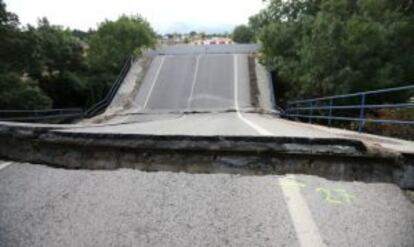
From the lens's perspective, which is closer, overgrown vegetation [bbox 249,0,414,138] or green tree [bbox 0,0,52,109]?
overgrown vegetation [bbox 249,0,414,138]

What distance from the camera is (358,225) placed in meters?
4.14

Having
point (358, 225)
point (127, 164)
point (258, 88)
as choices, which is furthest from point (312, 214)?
point (258, 88)

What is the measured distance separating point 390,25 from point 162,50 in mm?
23850

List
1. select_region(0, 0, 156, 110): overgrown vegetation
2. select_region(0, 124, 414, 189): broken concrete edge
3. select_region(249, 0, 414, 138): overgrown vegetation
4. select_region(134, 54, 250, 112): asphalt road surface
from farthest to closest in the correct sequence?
select_region(134, 54, 250, 112): asphalt road surface
select_region(0, 0, 156, 110): overgrown vegetation
select_region(249, 0, 414, 138): overgrown vegetation
select_region(0, 124, 414, 189): broken concrete edge

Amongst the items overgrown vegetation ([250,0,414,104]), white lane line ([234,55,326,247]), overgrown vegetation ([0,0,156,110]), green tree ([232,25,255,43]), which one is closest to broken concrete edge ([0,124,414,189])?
white lane line ([234,55,326,247])

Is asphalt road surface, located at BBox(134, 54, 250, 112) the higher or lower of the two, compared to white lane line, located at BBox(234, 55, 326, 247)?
lower

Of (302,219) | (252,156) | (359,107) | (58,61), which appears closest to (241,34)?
(58,61)

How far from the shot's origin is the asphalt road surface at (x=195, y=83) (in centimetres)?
2769

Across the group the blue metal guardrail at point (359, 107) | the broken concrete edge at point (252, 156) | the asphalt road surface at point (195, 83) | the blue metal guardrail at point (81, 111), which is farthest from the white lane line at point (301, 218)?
the asphalt road surface at point (195, 83)

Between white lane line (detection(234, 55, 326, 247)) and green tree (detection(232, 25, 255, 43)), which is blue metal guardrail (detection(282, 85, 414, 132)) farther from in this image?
green tree (detection(232, 25, 255, 43))

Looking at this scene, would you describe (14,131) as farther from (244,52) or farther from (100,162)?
(244,52)

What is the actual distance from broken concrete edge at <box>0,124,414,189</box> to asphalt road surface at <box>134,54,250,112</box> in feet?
74.3

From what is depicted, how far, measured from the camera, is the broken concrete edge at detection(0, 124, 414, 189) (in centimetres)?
330

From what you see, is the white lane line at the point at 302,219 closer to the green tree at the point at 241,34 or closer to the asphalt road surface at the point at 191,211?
the asphalt road surface at the point at 191,211
